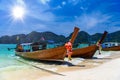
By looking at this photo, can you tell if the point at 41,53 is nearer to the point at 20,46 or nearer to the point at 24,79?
the point at 24,79

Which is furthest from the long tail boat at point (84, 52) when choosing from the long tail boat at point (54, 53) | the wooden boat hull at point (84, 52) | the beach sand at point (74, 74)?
the beach sand at point (74, 74)

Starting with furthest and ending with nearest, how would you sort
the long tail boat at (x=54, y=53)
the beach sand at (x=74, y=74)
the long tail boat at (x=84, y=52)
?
the long tail boat at (x=84, y=52)
the long tail boat at (x=54, y=53)
the beach sand at (x=74, y=74)

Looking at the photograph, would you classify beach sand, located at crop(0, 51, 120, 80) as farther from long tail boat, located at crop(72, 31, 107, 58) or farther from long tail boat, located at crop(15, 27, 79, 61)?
long tail boat, located at crop(72, 31, 107, 58)

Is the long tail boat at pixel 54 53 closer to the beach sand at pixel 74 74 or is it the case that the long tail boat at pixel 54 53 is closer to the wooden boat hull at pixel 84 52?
the beach sand at pixel 74 74

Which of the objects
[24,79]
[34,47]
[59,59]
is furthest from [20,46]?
[24,79]

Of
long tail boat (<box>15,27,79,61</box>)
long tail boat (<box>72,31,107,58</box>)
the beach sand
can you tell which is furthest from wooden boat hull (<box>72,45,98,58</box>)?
the beach sand

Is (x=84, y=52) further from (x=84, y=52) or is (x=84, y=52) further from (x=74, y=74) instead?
(x=74, y=74)

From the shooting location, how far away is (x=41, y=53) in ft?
59.1

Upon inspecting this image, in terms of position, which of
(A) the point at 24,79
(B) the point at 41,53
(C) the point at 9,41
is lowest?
(A) the point at 24,79

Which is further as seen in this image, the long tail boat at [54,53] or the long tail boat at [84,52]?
the long tail boat at [84,52]

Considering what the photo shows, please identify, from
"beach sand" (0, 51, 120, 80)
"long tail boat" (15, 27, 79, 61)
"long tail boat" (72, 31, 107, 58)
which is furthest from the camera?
"long tail boat" (72, 31, 107, 58)

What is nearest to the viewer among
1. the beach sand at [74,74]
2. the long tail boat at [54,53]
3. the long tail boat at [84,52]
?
the beach sand at [74,74]

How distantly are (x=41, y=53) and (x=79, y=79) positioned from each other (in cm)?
929

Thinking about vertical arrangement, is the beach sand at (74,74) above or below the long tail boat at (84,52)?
below
